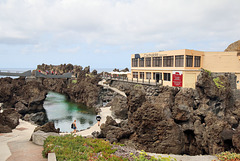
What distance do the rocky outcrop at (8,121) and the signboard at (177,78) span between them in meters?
34.4

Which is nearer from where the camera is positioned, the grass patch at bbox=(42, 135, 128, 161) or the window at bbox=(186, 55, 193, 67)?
the grass patch at bbox=(42, 135, 128, 161)

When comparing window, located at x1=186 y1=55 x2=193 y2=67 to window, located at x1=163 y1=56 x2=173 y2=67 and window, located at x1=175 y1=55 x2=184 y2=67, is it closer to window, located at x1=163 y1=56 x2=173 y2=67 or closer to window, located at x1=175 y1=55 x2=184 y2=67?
window, located at x1=175 y1=55 x2=184 y2=67

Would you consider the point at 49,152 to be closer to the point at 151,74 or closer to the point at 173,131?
the point at 173,131

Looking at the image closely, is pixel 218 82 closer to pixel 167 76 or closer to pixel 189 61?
pixel 189 61

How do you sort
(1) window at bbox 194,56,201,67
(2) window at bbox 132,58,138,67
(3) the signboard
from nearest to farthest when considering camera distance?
(3) the signboard, (1) window at bbox 194,56,201,67, (2) window at bbox 132,58,138,67

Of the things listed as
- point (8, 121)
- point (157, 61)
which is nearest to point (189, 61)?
point (157, 61)

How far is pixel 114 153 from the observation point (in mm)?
11539

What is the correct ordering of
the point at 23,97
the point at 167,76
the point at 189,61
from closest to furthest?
the point at 23,97 → the point at 189,61 → the point at 167,76

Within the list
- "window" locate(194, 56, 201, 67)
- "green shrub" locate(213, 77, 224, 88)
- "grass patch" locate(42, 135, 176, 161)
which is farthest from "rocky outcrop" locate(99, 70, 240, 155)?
"window" locate(194, 56, 201, 67)

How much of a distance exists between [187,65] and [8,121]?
38061 mm

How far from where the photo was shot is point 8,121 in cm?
2236

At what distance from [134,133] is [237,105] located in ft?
103

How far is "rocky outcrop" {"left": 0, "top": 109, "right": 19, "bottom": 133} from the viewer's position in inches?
775

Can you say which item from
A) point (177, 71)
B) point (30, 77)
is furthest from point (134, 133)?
point (30, 77)
